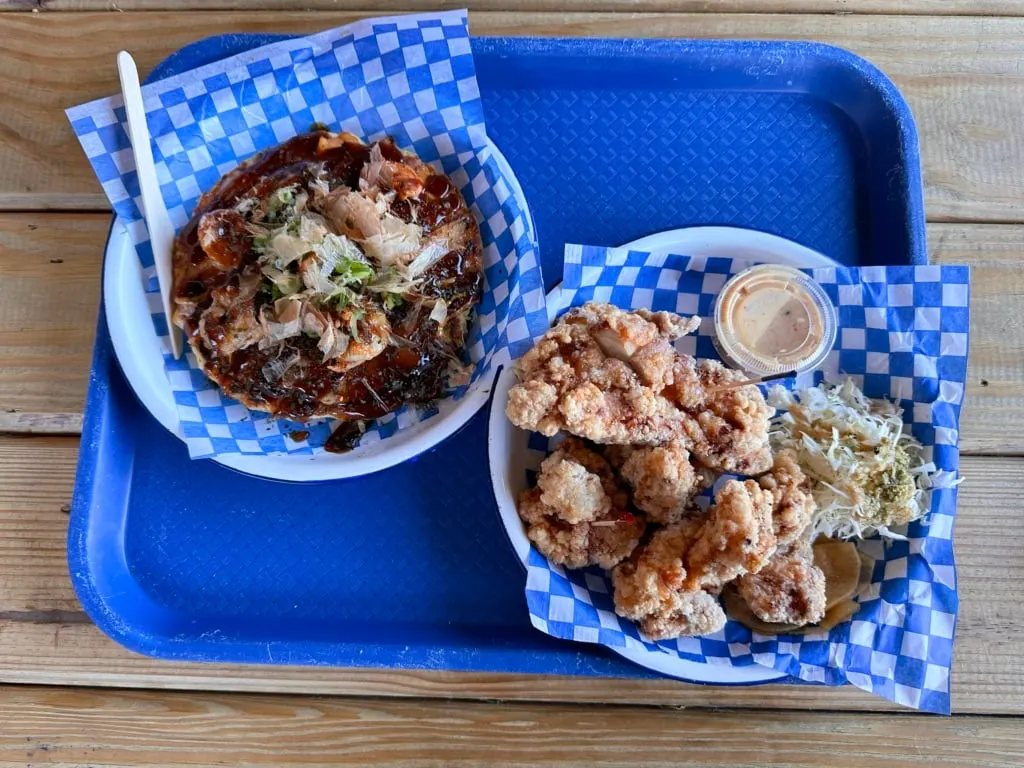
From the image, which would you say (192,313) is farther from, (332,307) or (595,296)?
(595,296)

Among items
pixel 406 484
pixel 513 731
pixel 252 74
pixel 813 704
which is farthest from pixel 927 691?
pixel 252 74

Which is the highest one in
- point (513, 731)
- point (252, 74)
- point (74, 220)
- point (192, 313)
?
point (252, 74)

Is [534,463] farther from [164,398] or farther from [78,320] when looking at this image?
[78,320]

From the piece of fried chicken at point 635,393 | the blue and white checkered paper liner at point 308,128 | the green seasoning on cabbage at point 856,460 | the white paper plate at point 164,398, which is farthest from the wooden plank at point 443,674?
the piece of fried chicken at point 635,393

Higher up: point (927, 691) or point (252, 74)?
point (252, 74)

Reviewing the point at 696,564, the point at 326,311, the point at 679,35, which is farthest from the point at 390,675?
the point at 679,35
